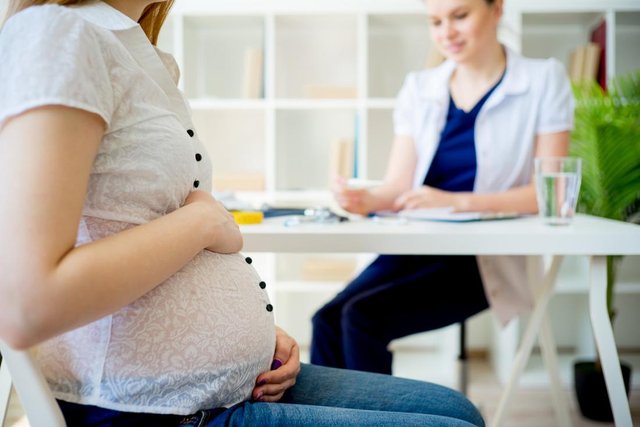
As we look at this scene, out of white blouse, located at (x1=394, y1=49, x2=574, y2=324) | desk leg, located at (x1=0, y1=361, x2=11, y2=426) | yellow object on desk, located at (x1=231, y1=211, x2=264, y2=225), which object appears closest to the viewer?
desk leg, located at (x1=0, y1=361, x2=11, y2=426)

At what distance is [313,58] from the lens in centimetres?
334

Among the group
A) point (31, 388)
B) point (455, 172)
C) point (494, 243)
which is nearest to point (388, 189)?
point (455, 172)

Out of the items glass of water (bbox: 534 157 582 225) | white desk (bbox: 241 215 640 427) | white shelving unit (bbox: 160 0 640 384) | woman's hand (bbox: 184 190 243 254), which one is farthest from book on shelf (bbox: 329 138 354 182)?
woman's hand (bbox: 184 190 243 254)

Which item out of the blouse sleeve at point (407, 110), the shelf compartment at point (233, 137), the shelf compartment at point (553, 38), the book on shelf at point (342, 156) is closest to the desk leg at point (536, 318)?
the blouse sleeve at point (407, 110)

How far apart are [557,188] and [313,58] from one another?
2230mm

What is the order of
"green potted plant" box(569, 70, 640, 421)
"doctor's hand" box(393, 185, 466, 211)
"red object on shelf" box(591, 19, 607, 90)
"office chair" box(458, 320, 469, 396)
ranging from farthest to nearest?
"red object on shelf" box(591, 19, 607, 90), "green potted plant" box(569, 70, 640, 421), "office chair" box(458, 320, 469, 396), "doctor's hand" box(393, 185, 466, 211)

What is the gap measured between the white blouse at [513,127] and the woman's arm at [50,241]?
1246 mm

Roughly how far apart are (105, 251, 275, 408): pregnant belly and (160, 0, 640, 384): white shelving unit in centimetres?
223

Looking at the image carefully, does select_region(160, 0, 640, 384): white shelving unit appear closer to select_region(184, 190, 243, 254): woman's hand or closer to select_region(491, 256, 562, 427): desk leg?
select_region(491, 256, 562, 427): desk leg

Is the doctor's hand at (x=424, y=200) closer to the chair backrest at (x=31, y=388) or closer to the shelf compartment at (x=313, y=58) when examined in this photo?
the chair backrest at (x=31, y=388)

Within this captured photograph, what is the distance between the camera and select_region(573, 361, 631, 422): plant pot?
7.59 feet

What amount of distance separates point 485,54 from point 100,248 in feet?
4.94

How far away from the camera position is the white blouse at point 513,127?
169 centimetres

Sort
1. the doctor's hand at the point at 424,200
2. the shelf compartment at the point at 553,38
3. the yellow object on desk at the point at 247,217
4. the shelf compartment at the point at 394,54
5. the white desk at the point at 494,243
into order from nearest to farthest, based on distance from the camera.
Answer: the white desk at the point at 494,243, the yellow object on desk at the point at 247,217, the doctor's hand at the point at 424,200, the shelf compartment at the point at 553,38, the shelf compartment at the point at 394,54
